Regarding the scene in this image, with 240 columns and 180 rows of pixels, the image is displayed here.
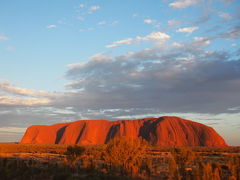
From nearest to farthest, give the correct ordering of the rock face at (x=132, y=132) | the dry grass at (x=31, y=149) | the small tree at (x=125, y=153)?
the small tree at (x=125, y=153) < the dry grass at (x=31, y=149) < the rock face at (x=132, y=132)

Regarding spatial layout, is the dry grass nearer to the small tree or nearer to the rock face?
the small tree

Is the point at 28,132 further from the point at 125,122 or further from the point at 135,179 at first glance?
the point at 135,179

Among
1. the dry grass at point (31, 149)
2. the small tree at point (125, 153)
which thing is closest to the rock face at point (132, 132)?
the dry grass at point (31, 149)

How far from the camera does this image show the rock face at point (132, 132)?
86750 mm

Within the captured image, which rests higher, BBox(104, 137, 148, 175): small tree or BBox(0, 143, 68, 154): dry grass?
BBox(104, 137, 148, 175): small tree

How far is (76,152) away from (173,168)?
418 inches

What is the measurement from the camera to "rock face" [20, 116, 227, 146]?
86750 millimetres

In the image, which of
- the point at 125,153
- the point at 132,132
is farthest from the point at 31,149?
the point at 132,132

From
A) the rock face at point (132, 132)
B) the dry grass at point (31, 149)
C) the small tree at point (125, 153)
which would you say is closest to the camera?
the small tree at point (125, 153)

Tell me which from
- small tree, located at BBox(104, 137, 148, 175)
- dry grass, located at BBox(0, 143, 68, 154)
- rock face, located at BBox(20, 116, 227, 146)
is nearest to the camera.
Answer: small tree, located at BBox(104, 137, 148, 175)

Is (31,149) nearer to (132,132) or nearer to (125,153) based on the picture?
(125,153)

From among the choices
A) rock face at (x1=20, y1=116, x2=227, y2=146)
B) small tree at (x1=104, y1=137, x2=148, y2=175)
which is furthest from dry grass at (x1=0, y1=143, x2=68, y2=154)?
rock face at (x1=20, y1=116, x2=227, y2=146)

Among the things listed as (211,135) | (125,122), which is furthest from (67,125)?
(211,135)

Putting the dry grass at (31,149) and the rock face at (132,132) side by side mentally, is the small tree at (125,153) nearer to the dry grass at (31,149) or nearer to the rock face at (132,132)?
the dry grass at (31,149)
